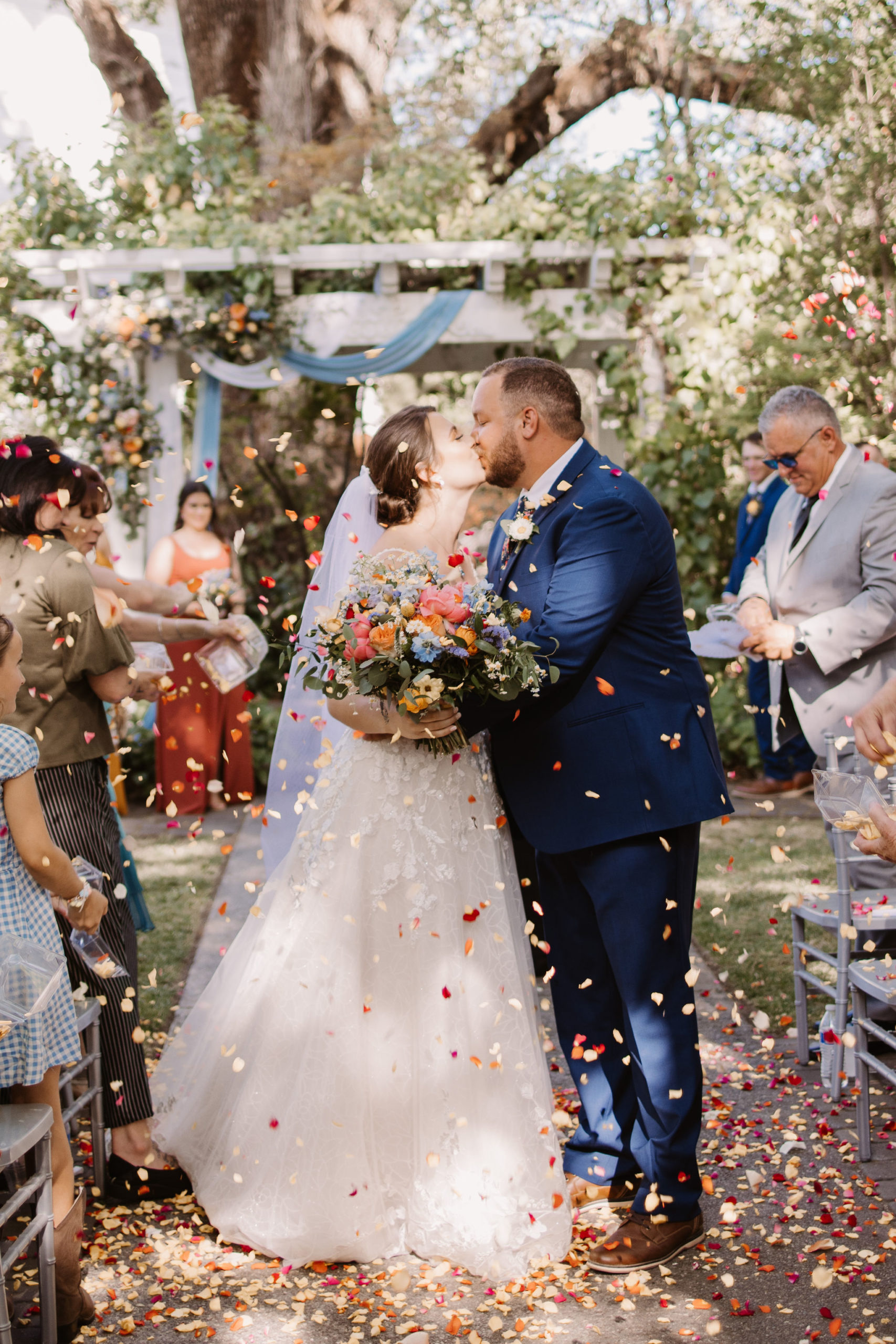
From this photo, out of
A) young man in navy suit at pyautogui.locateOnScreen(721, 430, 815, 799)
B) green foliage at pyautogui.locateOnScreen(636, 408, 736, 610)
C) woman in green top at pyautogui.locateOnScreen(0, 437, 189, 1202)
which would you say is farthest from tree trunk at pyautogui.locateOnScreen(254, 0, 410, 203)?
woman in green top at pyautogui.locateOnScreen(0, 437, 189, 1202)

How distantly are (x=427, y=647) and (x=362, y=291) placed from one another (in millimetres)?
6623

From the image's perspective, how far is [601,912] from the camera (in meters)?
2.92

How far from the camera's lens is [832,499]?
14.1ft

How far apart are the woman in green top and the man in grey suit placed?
2.28 m

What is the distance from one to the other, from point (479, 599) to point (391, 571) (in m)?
0.25

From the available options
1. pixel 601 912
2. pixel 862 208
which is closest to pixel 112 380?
pixel 862 208

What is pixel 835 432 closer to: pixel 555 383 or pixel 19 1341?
pixel 555 383

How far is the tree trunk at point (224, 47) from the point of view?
34.8 feet

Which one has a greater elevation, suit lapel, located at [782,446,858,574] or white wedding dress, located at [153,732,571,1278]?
suit lapel, located at [782,446,858,574]

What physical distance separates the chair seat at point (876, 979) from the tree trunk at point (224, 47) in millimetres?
9712

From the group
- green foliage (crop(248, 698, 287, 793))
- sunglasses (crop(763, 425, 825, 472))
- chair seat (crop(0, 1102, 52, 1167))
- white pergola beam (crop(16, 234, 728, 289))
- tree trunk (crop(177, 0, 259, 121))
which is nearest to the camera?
chair seat (crop(0, 1102, 52, 1167))

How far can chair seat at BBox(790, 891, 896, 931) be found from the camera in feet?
11.6

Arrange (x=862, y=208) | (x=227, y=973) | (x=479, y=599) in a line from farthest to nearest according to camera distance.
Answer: (x=862, y=208) → (x=227, y=973) → (x=479, y=599)

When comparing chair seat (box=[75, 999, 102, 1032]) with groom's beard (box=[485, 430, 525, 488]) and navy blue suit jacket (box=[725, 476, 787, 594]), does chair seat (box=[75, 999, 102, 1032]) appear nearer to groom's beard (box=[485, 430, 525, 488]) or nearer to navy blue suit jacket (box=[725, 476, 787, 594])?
groom's beard (box=[485, 430, 525, 488])
